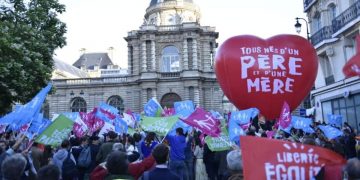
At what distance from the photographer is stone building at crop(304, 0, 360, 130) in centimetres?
1966

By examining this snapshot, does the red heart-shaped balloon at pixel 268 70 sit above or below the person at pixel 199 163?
above

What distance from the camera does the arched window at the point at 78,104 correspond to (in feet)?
143

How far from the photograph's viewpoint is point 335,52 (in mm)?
21844

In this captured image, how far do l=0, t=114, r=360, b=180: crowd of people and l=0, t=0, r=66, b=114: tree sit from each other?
5956mm

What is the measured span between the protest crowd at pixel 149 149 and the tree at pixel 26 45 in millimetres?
3181

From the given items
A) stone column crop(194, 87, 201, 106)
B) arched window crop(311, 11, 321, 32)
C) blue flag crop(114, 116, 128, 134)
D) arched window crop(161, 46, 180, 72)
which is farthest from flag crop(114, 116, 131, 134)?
arched window crop(161, 46, 180, 72)

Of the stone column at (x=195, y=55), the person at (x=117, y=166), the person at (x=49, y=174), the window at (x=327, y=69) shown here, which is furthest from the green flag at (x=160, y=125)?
the stone column at (x=195, y=55)

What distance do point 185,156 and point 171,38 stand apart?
32.9 m

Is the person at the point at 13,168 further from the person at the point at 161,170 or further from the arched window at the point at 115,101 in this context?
the arched window at the point at 115,101

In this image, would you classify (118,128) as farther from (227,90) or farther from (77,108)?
(77,108)

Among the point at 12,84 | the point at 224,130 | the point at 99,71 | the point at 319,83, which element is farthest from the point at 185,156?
the point at 99,71

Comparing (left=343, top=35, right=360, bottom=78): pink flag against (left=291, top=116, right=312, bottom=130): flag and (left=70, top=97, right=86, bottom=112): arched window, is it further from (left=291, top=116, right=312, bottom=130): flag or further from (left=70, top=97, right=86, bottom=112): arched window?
(left=70, top=97, right=86, bottom=112): arched window

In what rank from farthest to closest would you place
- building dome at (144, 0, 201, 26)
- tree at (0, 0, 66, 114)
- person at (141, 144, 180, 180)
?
building dome at (144, 0, 201, 26)
tree at (0, 0, 66, 114)
person at (141, 144, 180, 180)

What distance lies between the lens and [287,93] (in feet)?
32.3
